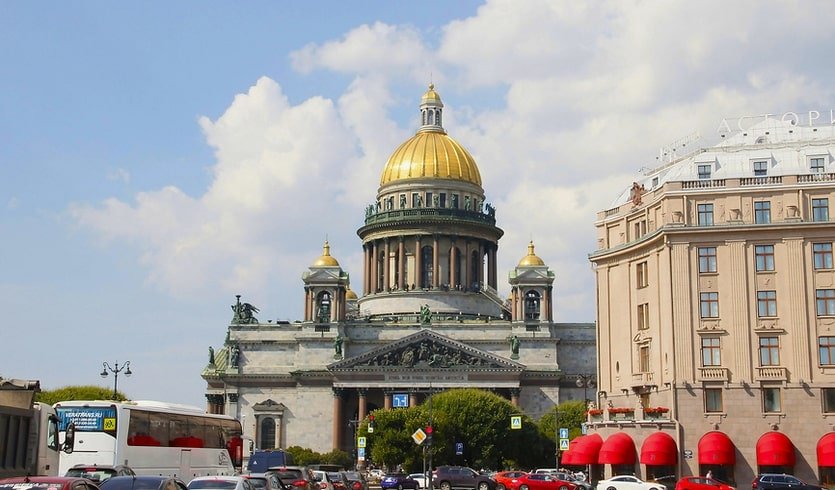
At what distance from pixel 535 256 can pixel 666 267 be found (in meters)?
67.2

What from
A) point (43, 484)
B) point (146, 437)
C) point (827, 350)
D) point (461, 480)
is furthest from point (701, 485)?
point (43, 484)

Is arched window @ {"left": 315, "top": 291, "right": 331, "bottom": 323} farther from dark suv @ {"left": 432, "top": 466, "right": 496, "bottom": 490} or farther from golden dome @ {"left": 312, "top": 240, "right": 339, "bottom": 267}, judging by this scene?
dark suv @ {"left": 432, "top": 466, "right": 496, "bottom": 490}

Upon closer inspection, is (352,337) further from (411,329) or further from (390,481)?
(390,481)

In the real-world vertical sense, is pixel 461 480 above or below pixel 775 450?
below

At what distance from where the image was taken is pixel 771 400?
5688cm

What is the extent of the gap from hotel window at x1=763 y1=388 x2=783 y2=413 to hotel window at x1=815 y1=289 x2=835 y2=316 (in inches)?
176

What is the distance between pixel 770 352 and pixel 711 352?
112 inches

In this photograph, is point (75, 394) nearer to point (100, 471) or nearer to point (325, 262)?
point (325, 262)

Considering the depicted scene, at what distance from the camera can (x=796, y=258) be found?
57781 mm

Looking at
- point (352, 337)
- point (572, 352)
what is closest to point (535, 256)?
point (572, 352)

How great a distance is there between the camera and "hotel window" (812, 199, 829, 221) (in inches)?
2297

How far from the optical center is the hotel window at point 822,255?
189 ft

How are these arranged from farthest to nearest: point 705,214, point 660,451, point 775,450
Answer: point 705,214 < point 660,451 < point 775,450

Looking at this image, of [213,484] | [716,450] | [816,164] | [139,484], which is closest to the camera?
[139,484]
